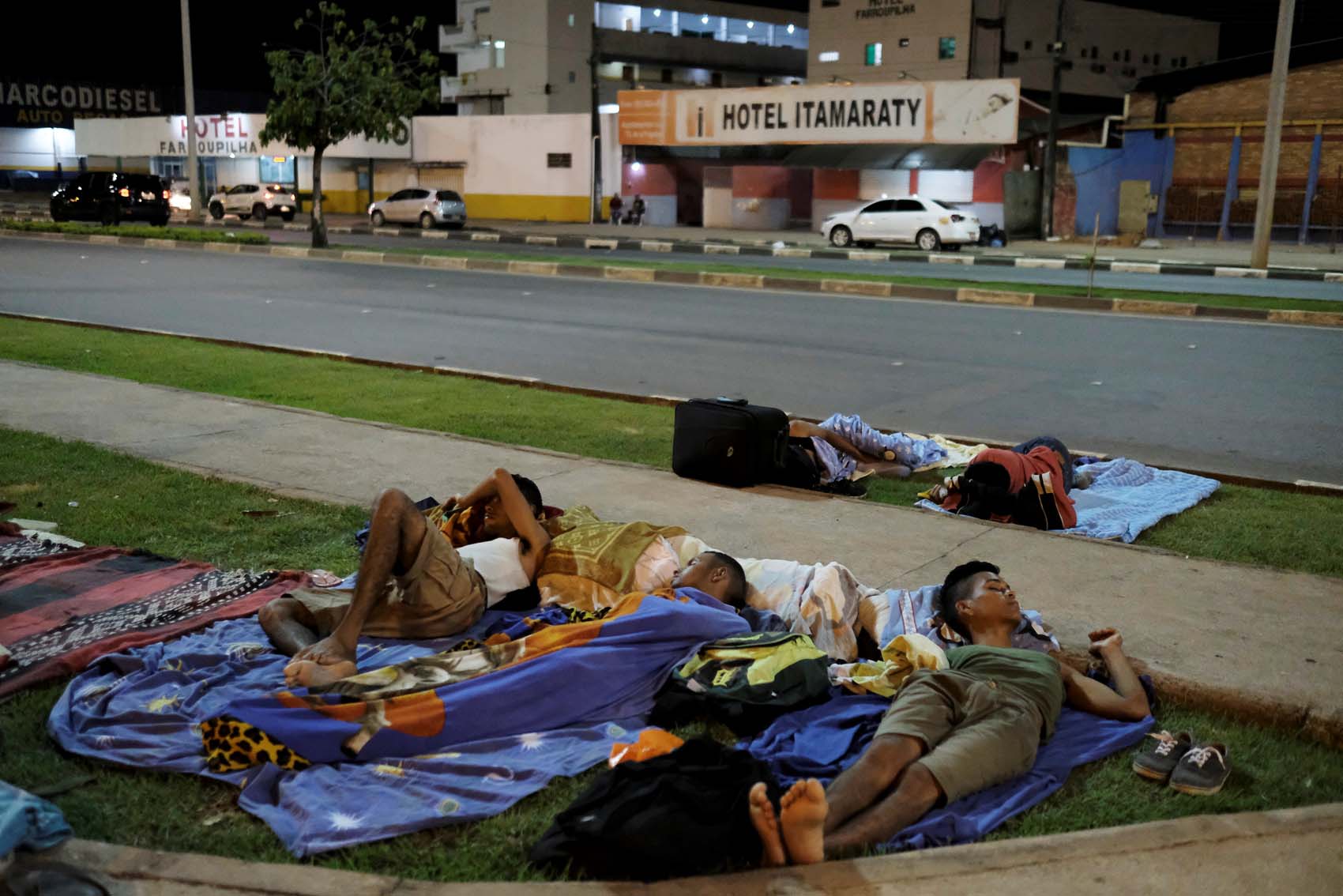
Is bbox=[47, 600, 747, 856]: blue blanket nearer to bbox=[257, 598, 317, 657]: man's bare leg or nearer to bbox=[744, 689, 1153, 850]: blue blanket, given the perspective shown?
bbox=[257, 598, 317, 657]: man's bare leg

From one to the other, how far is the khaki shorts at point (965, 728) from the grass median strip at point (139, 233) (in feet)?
92.1

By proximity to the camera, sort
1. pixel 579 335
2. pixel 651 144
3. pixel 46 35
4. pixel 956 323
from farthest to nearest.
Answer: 1. pixel 46 35
2. pixel 651 144
3. pixel 956 323
4. pixel 579 335

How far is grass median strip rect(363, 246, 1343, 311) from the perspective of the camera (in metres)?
18.0

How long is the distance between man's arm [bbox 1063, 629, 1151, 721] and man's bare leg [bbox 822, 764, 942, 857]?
1038 mm

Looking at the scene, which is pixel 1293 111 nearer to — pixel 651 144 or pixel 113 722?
pixel 651 144

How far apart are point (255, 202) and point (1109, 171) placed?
29902mm

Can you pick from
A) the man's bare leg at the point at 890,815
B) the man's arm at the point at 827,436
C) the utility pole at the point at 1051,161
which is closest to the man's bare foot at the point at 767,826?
the man's bare leg at the point at 890,815

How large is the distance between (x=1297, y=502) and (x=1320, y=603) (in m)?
2.19

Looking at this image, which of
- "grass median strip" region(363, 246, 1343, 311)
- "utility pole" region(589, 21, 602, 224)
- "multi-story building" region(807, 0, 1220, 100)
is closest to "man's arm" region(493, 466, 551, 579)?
"grass median strip" region(363, 246, 1343, 311)

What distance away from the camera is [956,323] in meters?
16.0

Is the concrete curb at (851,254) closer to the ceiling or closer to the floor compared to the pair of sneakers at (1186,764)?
closer to the ceiling

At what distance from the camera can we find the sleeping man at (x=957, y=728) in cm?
329

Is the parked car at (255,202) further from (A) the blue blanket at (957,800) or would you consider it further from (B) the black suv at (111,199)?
(A) the blue blanket at (957,800)

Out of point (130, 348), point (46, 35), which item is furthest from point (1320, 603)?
point (46, 35)
